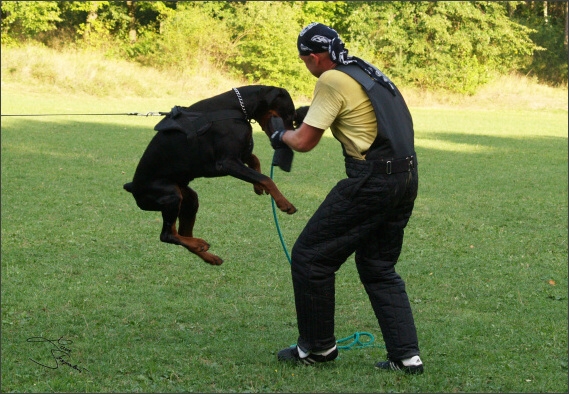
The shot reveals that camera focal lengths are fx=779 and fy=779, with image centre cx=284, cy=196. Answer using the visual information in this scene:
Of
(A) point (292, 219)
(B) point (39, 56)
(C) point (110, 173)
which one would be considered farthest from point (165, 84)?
(A) point (292, 219)

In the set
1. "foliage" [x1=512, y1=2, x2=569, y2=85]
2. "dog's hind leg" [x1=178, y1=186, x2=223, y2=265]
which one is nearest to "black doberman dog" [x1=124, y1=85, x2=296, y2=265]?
"dog's hind leg" [x1=178, y1=186, x2=223, y2=265]

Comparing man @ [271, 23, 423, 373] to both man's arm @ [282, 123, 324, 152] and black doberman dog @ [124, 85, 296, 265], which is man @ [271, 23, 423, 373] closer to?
man's arm @ [282, 123, 324, 152]

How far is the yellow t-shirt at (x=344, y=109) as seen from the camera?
172 inches

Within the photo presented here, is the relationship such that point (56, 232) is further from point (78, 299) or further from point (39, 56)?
point (39, 56)

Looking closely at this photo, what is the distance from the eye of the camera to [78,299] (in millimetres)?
6328

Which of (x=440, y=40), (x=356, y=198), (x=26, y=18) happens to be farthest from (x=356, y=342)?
(x=26, y=18)

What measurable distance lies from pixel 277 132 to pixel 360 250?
2.98 ft

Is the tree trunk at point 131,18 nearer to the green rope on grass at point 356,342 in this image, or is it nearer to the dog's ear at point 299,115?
the dog's ear at point 299,115

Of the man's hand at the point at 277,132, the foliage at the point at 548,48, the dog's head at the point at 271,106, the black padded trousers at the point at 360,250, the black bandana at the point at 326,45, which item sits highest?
the black bandana at the point at 326,45

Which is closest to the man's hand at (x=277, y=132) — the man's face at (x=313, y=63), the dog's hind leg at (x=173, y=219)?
the man's face at (x=313, y=63)

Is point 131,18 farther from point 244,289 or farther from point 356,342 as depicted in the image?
point 356,342

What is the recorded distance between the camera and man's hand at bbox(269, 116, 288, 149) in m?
4.59

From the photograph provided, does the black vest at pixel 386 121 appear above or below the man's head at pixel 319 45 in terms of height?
below

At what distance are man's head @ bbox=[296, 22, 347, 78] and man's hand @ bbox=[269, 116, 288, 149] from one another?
0.43 meters
